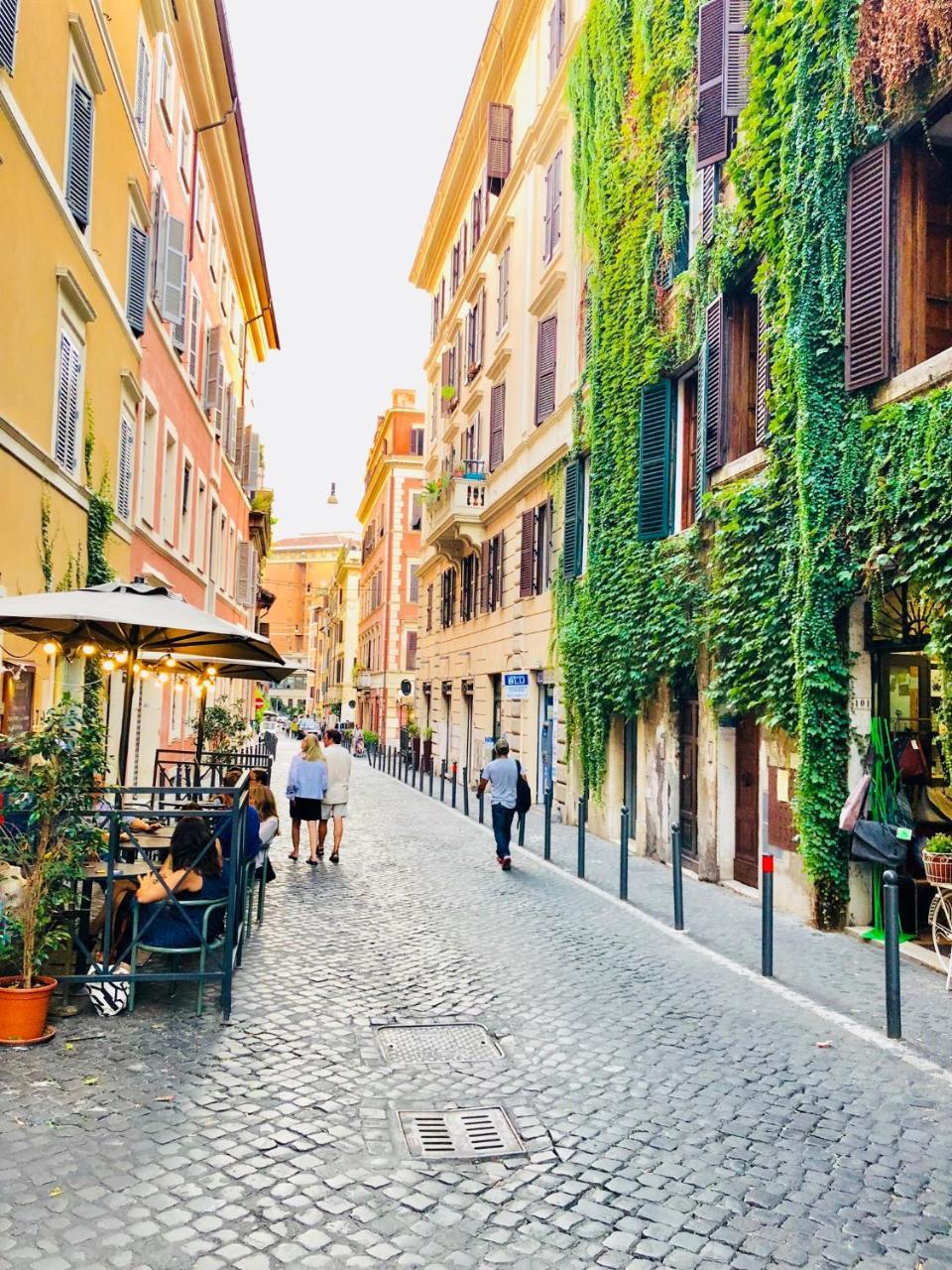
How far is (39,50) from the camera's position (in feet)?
32.7

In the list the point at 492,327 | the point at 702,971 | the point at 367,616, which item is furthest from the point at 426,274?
the point at 702,971

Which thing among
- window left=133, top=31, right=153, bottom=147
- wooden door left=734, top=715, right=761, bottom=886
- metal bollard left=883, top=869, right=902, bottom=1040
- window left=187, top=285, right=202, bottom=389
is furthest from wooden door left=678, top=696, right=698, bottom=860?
window left=187, top=285, right=202, bottom=389

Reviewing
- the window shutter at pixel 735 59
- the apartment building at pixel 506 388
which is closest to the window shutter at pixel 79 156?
the window shutter at pixel 735 59

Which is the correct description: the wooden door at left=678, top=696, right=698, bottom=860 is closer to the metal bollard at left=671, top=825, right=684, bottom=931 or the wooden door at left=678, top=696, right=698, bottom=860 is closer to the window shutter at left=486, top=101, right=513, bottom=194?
the metal bollard at left=671, top=825, right=684, bottom=931

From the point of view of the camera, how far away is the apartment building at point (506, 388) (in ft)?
66.2

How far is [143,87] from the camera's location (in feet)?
53.6

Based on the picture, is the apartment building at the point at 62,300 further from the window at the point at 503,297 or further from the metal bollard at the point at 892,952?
the window at the point at 503,297

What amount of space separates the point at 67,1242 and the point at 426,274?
3906cm

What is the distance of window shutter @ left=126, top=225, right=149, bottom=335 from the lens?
15.2 m

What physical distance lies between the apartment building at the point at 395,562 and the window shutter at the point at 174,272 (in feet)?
103

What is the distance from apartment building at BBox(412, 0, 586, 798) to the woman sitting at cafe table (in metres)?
11.8

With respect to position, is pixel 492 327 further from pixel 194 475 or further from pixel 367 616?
pixel 367 616

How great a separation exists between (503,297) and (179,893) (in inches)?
879

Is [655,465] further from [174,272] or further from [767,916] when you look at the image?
[174,272]
